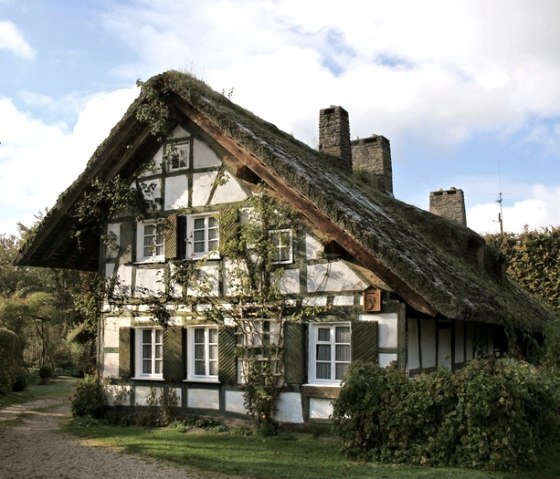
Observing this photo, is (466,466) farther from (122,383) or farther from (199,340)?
(122,383)

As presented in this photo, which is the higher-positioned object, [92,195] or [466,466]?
[92,195]

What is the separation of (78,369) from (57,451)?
16547mm

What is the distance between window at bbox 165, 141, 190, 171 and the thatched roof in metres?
0.59

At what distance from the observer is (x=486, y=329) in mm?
15562

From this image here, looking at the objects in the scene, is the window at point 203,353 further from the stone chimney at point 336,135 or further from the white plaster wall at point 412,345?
the stone chimney at point 336,135

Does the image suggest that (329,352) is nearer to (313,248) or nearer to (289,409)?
(289,409)

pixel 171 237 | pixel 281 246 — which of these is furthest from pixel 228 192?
pixel 281 246

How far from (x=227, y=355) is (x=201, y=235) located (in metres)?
2.62

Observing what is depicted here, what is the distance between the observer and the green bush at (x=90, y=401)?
1409cm

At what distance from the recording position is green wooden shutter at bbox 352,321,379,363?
1113 centimetres

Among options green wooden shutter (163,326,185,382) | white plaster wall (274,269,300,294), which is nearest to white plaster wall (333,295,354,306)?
white plaster wall (274,269,300,294)

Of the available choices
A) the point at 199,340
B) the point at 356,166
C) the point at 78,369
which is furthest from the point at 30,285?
the point at 199,340

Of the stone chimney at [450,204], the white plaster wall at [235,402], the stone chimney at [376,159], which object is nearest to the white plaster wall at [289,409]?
the white plaster wall at [235,402]

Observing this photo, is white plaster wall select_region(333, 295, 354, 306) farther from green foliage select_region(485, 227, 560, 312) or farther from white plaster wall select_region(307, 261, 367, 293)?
green foliage select_region(485, 227, 560, 312)
